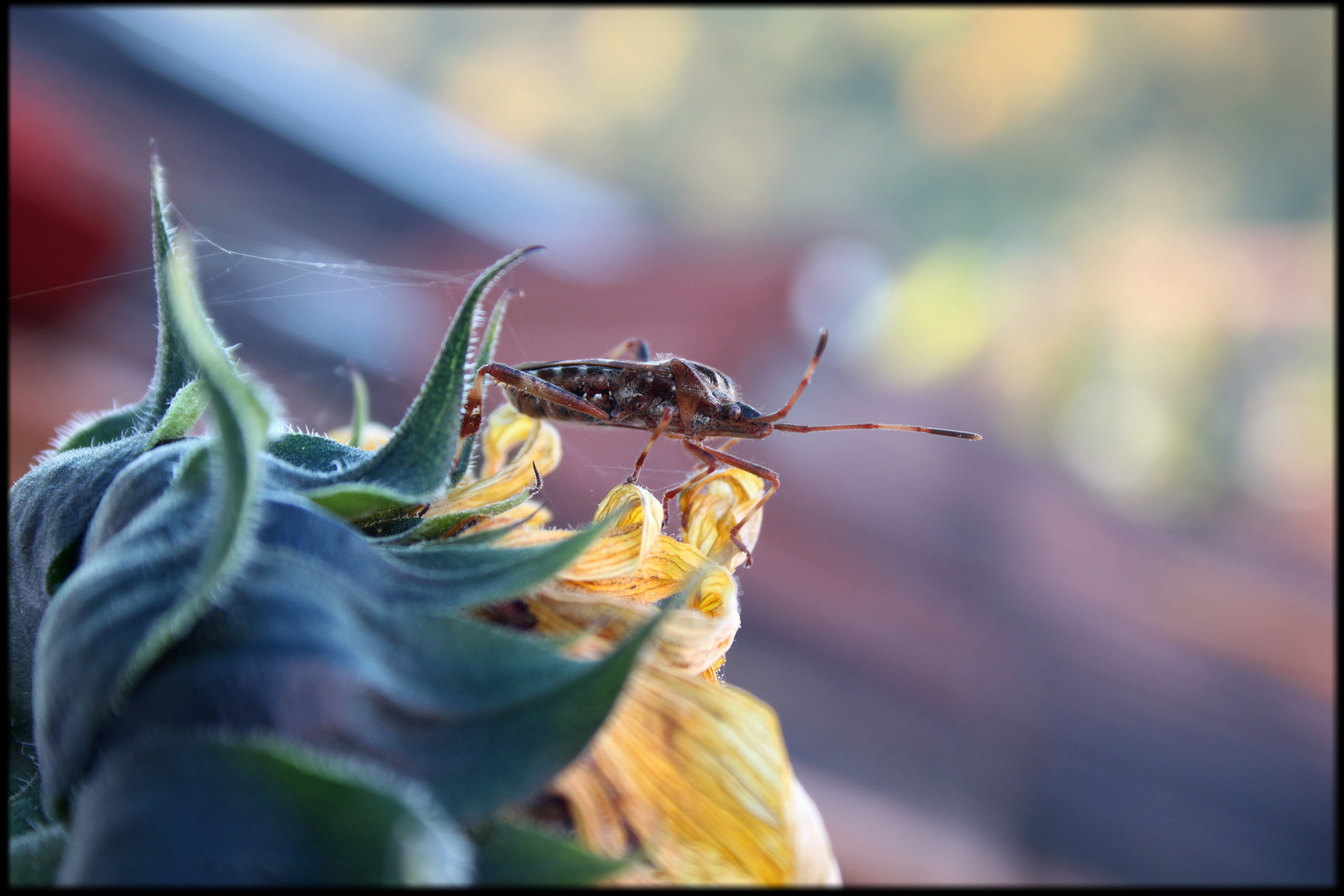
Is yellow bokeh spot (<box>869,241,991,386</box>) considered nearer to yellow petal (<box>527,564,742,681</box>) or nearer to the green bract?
yellow petal (<box>527,564,742,681</box>)

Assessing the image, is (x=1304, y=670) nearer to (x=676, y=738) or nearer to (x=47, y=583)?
(x=676, y=738)

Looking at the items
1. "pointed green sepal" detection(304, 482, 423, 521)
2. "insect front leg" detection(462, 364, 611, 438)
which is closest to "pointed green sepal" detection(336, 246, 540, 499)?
"pointed green sepal" detection(304, 482, 423, 521)

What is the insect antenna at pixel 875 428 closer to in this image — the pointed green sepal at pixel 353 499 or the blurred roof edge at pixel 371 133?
the pointed green sepal at pixel 353 499

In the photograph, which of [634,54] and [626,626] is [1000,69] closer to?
[634,54]

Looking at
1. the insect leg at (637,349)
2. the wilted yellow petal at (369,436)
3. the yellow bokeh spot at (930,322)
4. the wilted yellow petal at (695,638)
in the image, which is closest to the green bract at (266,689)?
the wilted yellow petal at (695,638)

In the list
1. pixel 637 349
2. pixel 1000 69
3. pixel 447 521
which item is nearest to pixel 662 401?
pixel 637 349

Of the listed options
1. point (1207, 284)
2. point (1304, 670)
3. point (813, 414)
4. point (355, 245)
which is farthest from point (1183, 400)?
A: point (355, 245)
